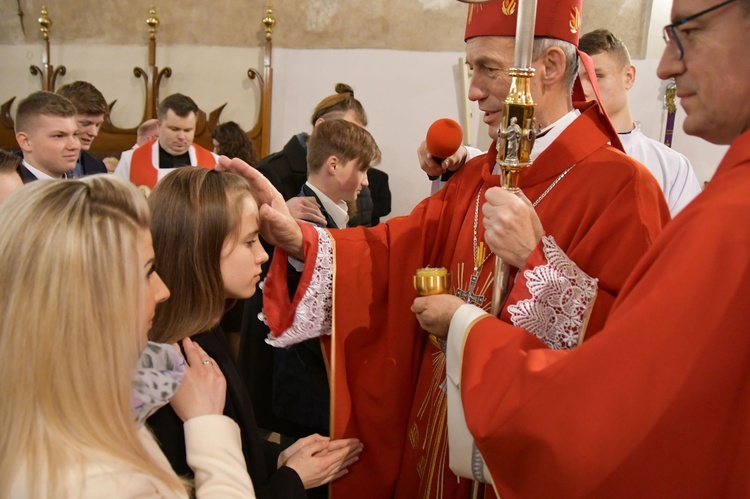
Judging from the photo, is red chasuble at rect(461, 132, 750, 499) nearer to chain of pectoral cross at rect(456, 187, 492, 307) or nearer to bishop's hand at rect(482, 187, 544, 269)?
bishop's hand at rect(482, 187, 544, 269)

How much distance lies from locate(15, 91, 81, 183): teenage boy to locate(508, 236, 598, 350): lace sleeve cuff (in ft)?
9.53

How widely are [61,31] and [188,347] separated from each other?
6.30m

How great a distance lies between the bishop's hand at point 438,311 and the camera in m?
1.66

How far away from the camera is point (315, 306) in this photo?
6.95 ft

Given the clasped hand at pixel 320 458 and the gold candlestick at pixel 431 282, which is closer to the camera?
the gold candlestick at pixel 431 282

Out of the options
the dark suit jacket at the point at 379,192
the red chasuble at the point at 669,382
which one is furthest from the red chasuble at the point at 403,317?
the dark suit jacket at the point at 379,192

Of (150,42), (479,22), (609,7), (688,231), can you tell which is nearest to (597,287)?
(688,231)

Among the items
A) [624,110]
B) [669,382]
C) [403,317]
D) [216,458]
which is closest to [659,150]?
[624,110]

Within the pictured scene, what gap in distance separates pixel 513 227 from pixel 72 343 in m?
1.00

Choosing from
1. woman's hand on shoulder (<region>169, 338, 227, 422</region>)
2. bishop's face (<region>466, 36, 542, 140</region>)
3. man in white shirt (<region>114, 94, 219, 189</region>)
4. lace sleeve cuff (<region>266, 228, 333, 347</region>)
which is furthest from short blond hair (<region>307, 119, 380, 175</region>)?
man in white shirt (<region>114, 94, 219, 189</region>)

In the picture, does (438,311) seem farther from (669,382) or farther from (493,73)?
(493,73)

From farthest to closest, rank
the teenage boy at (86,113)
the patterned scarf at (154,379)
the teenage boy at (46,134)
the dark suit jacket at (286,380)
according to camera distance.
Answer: the teenage boy at (86,113) < the teenage boy at (46,134) < the dark suit jacket at (286,380) < the patterned scarf at (154,379)

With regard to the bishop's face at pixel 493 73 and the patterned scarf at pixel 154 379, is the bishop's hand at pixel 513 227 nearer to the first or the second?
the bishop's face at pixel 493 73

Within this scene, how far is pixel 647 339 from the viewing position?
1.14 m
